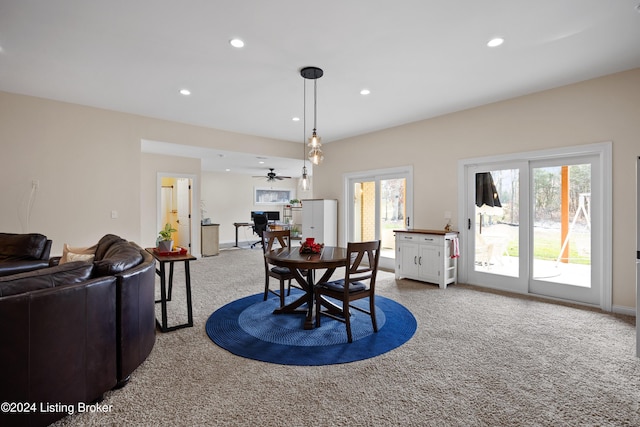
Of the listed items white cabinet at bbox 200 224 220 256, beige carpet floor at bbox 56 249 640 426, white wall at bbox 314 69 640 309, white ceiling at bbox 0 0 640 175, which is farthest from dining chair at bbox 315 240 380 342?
white cabinet at bbox 200 224 220 256

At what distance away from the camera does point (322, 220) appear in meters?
6.72

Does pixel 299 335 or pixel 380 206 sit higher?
pixel 380 206

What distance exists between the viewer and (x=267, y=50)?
3059mm

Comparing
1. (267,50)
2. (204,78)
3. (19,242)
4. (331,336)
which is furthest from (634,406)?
(19,242)

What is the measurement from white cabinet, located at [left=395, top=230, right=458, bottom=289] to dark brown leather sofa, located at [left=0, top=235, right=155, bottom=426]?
3.96 metres

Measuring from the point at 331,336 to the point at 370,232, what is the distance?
378 centimetres

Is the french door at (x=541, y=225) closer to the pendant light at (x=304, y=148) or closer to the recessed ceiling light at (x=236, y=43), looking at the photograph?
the pendant light at (x=304, y=148)

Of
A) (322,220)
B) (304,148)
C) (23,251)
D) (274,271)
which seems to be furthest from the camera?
(304,148)

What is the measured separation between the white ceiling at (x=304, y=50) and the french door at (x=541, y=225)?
103 cm

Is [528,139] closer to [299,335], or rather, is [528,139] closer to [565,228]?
[565,228]

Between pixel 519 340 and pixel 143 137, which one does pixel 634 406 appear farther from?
pixel 143 137

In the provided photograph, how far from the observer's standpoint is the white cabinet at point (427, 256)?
4707 millimetres

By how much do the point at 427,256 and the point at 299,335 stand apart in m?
2.72

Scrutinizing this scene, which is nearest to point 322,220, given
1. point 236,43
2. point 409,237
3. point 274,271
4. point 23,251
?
point 409,237
